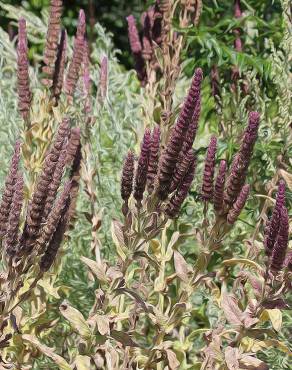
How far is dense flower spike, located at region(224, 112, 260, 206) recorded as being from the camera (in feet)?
5.59

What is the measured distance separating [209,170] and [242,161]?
0.33ft

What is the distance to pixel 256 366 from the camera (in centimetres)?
193

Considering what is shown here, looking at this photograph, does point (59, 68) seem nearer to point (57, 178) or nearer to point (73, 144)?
point (73, 144)

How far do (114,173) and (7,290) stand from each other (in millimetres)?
1504

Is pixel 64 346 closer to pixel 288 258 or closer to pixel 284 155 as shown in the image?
pixel 284 155

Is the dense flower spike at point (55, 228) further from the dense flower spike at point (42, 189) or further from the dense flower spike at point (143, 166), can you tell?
the dense flower spike at point (143, 166)

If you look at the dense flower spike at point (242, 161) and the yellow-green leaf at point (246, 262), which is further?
the yellow-green leaf at point (246, 262)

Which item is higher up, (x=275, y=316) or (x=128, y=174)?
(x=128, y=174)

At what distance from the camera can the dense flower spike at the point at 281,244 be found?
165cm

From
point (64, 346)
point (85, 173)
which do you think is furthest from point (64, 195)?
point (64, 346)

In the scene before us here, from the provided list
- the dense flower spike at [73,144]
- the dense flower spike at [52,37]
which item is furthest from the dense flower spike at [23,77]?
the dense flower spike at [73,144]

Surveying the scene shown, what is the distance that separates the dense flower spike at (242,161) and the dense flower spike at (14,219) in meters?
0.44

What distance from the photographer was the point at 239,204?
185cm

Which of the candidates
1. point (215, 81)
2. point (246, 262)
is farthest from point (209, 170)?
point (215, 81)
